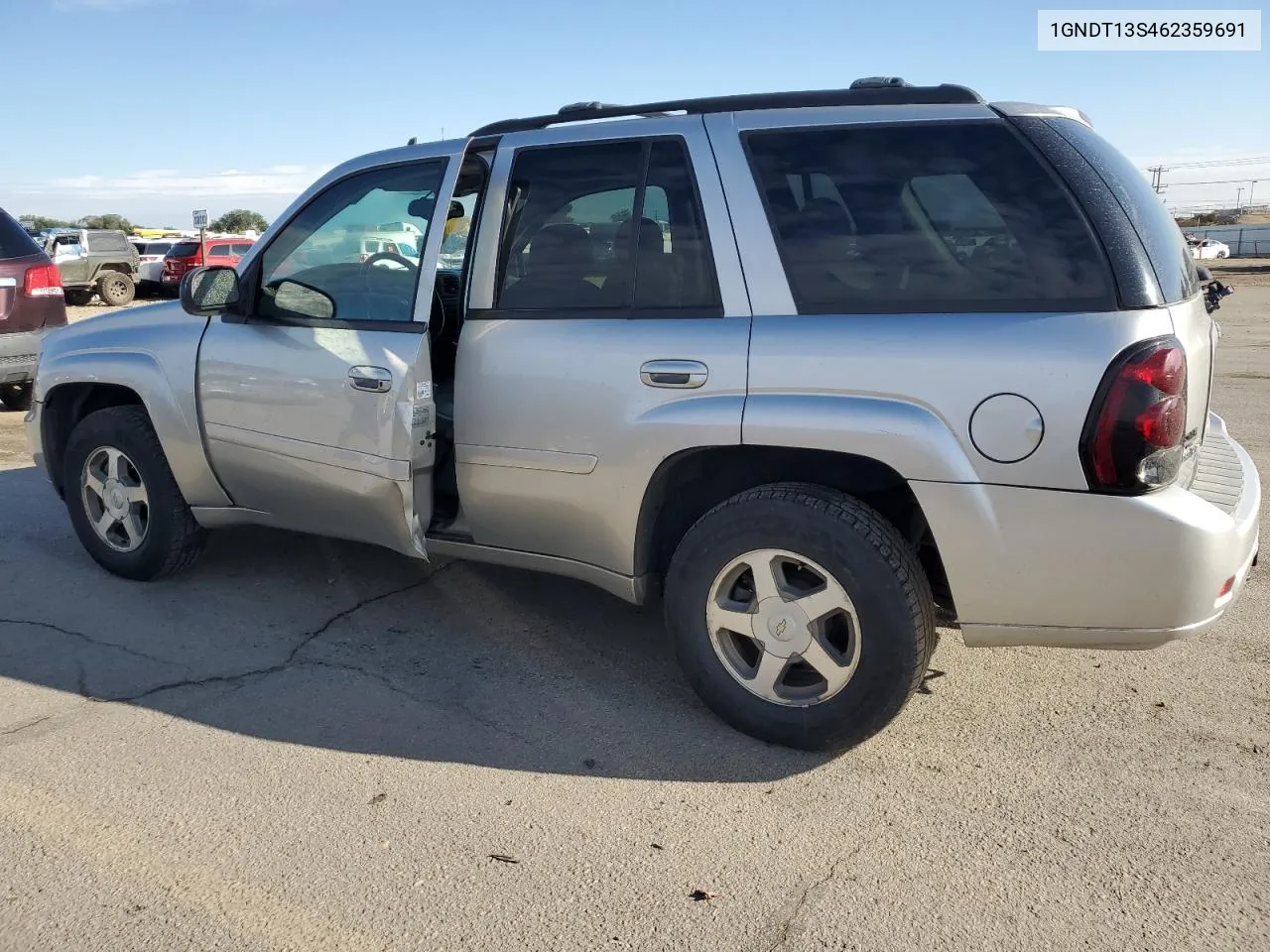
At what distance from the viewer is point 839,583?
10.6 feet

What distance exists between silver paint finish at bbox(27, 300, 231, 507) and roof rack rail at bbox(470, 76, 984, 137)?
1.59 meters

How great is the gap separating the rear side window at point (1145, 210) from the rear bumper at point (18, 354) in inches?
329

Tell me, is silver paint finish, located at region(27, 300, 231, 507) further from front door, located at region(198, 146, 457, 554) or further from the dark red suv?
the dark red suv

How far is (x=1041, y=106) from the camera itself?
3.34m

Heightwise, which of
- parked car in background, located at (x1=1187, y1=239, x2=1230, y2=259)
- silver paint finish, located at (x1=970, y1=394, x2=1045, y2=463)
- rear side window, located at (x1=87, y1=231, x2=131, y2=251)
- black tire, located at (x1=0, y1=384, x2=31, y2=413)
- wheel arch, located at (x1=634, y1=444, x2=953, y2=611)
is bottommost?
parked car in background, located at (x1=1187, y1=239, x2=1230, y2=259)

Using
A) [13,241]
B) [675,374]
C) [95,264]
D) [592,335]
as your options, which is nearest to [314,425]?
[592,335]

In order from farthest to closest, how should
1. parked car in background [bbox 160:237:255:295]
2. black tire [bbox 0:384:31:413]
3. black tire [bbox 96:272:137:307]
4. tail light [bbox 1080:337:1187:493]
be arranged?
parked car in background [bbox 160:237:255:295] → black tire [bbox 96:272:137:307] → black tire [bbox 0:384:31:413] → tail light [bbox 1080:337:1187:493]

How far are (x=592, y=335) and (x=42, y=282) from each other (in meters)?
7.36

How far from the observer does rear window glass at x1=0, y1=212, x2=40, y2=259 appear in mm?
9055

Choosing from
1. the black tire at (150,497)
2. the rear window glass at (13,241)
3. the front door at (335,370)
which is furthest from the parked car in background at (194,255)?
the front door at (335,370)

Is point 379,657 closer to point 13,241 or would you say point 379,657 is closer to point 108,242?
point 13,241

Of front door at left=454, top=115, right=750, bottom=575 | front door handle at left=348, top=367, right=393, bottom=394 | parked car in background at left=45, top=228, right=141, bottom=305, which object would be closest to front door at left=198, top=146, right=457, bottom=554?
front door handle at left=348, top=367, right=393, bottom=394

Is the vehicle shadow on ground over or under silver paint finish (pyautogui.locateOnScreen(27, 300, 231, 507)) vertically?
under

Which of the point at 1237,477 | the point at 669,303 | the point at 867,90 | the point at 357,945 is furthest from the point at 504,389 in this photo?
the point at 1237,477
